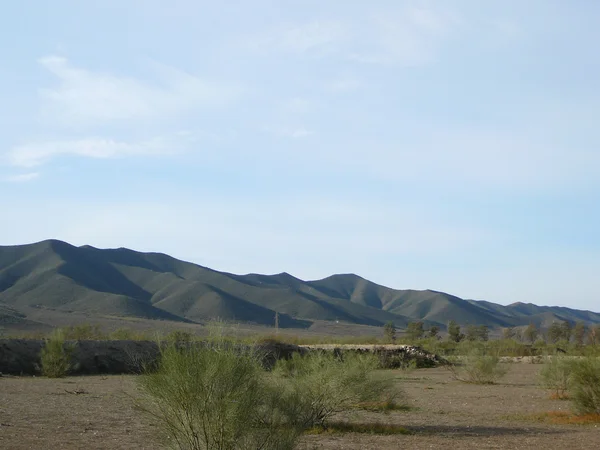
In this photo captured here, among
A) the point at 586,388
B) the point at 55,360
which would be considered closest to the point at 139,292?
the point at 55,360

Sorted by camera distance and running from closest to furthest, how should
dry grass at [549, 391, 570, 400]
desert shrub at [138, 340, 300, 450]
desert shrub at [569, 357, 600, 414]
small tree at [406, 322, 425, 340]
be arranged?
1. desert shrub at [138, 340, 300, 450]
2. desert shrub at [569, 357, 600, 414]
3. dry grass at [549, 391, 570, 400]
4. small tree at [406, 322, 425, 340]

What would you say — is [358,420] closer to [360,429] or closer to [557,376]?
[360,429]

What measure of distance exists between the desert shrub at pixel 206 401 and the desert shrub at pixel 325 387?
13.8ft

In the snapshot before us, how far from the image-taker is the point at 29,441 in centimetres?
1523

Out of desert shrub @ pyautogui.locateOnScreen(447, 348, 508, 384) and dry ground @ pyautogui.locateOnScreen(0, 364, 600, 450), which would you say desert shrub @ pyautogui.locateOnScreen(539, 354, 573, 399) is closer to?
dry ground @ pyautogui.locateOnScreen(0, 364, 600, 450)

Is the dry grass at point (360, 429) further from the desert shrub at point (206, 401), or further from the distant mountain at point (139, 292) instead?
the distant mountain at point (139, 292)

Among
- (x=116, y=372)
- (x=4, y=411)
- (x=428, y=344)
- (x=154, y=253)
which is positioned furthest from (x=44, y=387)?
(x=154, y=253)

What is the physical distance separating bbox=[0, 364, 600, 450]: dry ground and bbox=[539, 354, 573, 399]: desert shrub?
60 centimetres

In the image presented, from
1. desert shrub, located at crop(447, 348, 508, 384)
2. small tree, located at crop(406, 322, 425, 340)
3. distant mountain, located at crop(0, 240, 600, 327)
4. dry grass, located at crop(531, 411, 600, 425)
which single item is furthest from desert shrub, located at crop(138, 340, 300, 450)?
distant mountain, located at crop(0, 240, 600, 327)

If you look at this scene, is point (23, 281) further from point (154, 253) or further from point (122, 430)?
point (122, 430)

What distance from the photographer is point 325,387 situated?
18234 millimetres

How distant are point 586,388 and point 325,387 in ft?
29.2

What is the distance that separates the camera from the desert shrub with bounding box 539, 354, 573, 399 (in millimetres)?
29203

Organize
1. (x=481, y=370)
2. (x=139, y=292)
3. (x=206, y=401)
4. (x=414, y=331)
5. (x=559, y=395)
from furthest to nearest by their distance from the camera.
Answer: (x=139, y=292), (x=414, y=331), (x=481, y=370), (x=559, y=395), (x=206, y=401)
